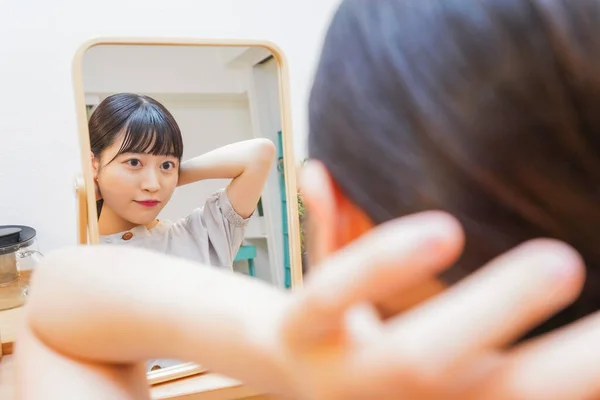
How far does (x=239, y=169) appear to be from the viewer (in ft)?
2.79

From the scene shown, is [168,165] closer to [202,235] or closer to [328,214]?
[202,235]

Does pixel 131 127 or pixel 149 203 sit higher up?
pixel 131 127

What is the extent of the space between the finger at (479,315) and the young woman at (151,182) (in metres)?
0.68

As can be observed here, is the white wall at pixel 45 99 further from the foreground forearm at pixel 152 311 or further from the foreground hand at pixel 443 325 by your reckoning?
the foreground hand at pixel 443 325

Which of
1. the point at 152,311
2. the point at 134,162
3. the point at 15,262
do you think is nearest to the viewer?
the point at 152,311

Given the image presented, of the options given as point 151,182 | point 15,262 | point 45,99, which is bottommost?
point 15,262

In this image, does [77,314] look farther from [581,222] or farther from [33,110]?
[33,110]

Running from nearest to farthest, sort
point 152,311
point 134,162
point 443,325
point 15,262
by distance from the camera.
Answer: point 443,325, point 152,311, point 134,162, point 15,262

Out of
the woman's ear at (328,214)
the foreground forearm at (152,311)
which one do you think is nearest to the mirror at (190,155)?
the foreground forearm at (152,311)

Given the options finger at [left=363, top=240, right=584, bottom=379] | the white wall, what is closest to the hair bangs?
the white wall

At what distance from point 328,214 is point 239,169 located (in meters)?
0.65

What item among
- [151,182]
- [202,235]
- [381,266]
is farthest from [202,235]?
[381,266]

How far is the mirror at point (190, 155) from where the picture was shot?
2.56 ft

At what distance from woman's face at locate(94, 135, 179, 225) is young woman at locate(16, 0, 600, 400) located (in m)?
0.52
